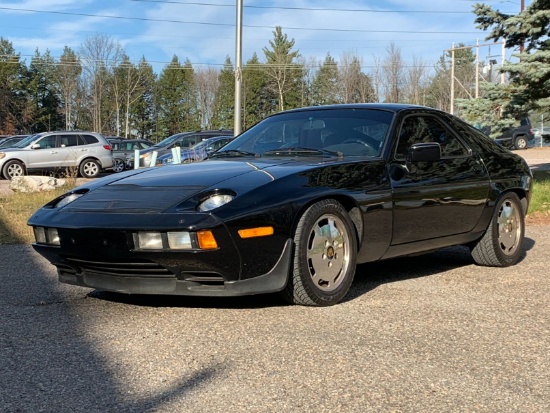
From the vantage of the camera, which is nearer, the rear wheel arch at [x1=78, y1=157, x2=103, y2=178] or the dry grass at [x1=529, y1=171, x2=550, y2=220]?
the dry grass at [x1=529, y1=171, x2=550, y2=220]

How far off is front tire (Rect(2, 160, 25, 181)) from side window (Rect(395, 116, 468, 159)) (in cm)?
1827

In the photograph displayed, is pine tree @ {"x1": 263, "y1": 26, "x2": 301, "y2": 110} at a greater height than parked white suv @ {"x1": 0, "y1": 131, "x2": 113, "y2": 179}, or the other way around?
pine tree @ {"x1": 263, "y1": 26, "x2": 301, "y2": 110}

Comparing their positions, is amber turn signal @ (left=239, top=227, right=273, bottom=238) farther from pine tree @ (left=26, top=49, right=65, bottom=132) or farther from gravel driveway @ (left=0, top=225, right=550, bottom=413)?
pine tree @ (left=26, top=49, right=65, bottom=132)

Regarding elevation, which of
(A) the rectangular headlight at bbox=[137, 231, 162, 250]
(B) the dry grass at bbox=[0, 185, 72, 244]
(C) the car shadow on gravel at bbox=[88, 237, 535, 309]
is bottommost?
(B) the dry grass at bbox=[0, 185, 72, 244]

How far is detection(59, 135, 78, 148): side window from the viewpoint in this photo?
22156 mm

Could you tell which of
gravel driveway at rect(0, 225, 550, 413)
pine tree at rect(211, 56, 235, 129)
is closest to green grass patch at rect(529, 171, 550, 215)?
gravel driveway at rect(0, 225, 550, 413)

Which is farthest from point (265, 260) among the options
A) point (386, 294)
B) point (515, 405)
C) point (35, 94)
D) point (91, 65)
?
point (35, 94)

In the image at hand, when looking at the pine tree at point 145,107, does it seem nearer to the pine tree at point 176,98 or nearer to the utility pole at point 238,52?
the pine tree at point 176,98

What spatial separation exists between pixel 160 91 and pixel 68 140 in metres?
55.8

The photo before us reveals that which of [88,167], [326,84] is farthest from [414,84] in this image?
[88,167]

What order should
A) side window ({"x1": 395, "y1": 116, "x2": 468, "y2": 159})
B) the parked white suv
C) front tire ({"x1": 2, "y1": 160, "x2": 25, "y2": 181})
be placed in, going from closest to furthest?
side window ({"x1": 395, "y1": 116, "x2": 468, "y2": 159}) < front tire ({"x1": 2, "y1": 160, "x2": 25, "y2": 181}) < the parked white suv

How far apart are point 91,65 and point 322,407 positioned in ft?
211

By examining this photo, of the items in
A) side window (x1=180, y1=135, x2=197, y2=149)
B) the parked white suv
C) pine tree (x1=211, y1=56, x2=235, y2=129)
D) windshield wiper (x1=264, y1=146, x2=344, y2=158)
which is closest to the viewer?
windshield wiper (x1=264, y1=146, x2=344, y2=158)

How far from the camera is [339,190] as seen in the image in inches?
172
